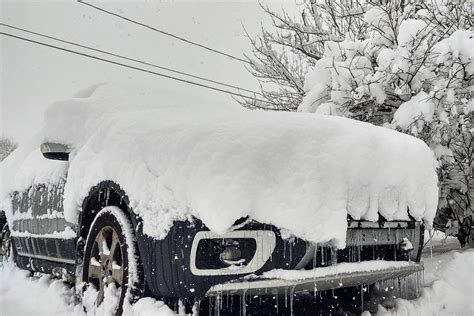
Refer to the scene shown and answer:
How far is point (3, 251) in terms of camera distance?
19.8 feet

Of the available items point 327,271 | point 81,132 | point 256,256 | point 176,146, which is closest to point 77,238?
point 81,132

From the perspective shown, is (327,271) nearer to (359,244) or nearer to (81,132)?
(359,244)

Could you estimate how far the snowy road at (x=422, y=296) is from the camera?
3.44 m

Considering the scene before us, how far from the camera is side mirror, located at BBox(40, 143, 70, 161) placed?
365cm

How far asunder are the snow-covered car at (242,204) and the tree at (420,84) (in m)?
1.38

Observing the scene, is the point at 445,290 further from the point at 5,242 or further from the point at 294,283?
the point at 5,242

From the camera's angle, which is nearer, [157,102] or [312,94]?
[157,102]

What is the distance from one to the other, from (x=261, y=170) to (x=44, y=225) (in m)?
2.42

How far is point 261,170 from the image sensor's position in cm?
259

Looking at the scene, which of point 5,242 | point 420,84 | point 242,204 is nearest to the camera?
point 242,204

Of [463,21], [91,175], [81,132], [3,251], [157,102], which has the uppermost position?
[463,21]

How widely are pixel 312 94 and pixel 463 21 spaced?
1724 mm

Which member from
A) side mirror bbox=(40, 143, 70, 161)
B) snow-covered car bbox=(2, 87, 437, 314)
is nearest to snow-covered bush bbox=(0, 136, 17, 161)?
side mirror bbox=(40, 143, 70, 161)

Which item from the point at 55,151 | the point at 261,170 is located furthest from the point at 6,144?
the point at 261,170
